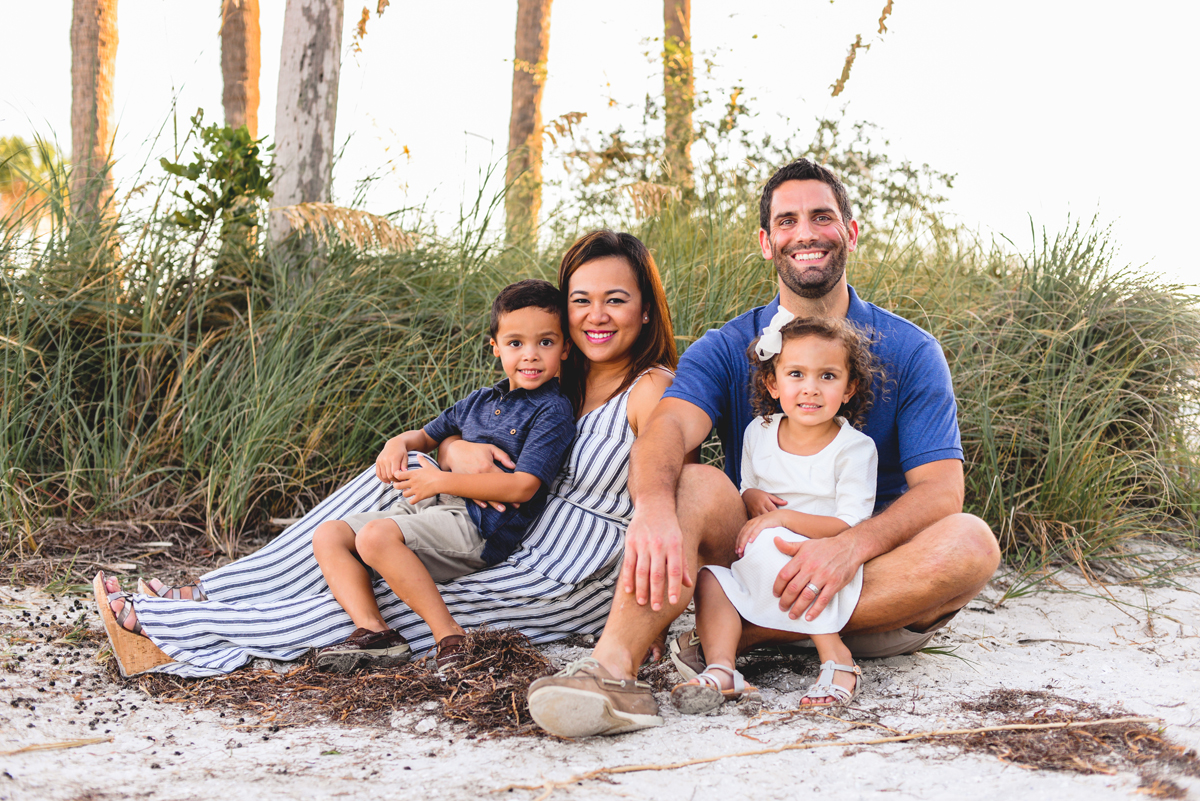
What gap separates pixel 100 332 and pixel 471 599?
2.64m

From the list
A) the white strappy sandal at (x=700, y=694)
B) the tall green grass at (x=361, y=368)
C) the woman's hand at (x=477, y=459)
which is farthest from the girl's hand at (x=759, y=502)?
the tall green grass at (x=361, y=368)

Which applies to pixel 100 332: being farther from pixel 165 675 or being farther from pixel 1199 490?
pixel 1199 490

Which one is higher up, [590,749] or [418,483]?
[418,483]

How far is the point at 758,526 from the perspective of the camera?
95.9 inches

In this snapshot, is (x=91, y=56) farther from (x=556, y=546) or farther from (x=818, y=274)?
(x=818, y=274)

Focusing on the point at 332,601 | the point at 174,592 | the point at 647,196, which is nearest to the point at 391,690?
the point at 332,601

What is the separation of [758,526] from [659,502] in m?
0.30

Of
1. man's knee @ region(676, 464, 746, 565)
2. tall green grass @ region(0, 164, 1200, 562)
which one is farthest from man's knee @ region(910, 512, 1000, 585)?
tall green grass @ region(0, 164, 1200, 562)

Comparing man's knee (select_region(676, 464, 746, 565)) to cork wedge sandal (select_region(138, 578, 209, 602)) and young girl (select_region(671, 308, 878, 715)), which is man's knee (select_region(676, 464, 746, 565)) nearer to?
young girl (select_region(671, 308, 878, 715))

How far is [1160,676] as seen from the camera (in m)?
2.66

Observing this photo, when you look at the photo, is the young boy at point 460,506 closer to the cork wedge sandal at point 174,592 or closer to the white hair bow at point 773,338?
the cork wedge sandal at point 174,592

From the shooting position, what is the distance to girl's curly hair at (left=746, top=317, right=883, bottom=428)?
100.0 inches

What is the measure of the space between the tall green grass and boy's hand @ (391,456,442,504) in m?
1.16

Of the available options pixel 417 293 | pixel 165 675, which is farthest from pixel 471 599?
pixel 417 293
